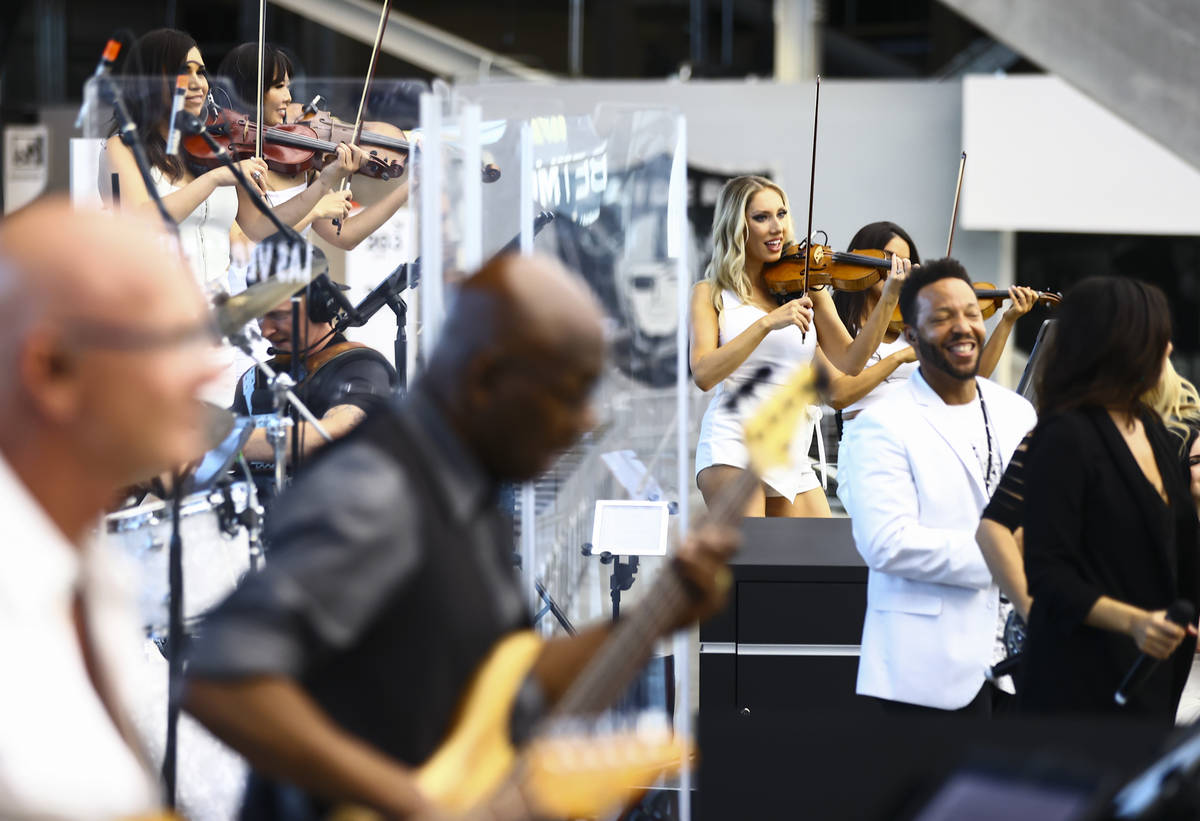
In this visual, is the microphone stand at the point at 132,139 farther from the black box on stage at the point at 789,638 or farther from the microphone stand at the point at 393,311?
the black box on stage at the point at 789,638

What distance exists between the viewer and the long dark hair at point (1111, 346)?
2.40m

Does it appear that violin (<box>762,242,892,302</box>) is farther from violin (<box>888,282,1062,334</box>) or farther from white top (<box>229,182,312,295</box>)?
white top (<box>229,182,312,295</box>)

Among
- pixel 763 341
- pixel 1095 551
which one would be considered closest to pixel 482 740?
pixel 1095 551

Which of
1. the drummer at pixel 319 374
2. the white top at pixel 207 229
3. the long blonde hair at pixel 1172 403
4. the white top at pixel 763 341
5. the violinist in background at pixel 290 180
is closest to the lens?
the long blonde hair at pixel 1172 403

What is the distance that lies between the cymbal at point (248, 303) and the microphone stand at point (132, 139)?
182 millimetres

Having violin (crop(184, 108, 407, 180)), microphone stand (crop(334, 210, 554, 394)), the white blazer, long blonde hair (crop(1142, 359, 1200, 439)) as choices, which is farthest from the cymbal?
long blonde hair (crop(1142, 359, 1200, 439))

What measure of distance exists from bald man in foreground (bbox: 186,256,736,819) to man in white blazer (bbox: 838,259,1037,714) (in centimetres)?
148

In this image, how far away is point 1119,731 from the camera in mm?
1731

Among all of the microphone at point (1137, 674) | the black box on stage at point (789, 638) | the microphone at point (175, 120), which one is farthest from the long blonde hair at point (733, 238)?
the microphone at point (1137, 674)

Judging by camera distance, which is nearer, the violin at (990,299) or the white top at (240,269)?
the white top at (240,269)

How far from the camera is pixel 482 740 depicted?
131cm

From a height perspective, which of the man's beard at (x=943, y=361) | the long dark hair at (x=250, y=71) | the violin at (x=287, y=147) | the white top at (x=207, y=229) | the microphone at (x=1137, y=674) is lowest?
the microphone at (x=1137, y=674)

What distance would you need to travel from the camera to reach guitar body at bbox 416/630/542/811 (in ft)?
4.18

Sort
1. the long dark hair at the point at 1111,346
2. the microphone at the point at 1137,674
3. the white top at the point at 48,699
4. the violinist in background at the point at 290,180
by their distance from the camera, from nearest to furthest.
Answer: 1. the white top at the point at 48,699
2. the microphone at the point at 1137,674
3. the long dark hair at the point at 1111,346
4. the violinist in background at the point at 290,180
